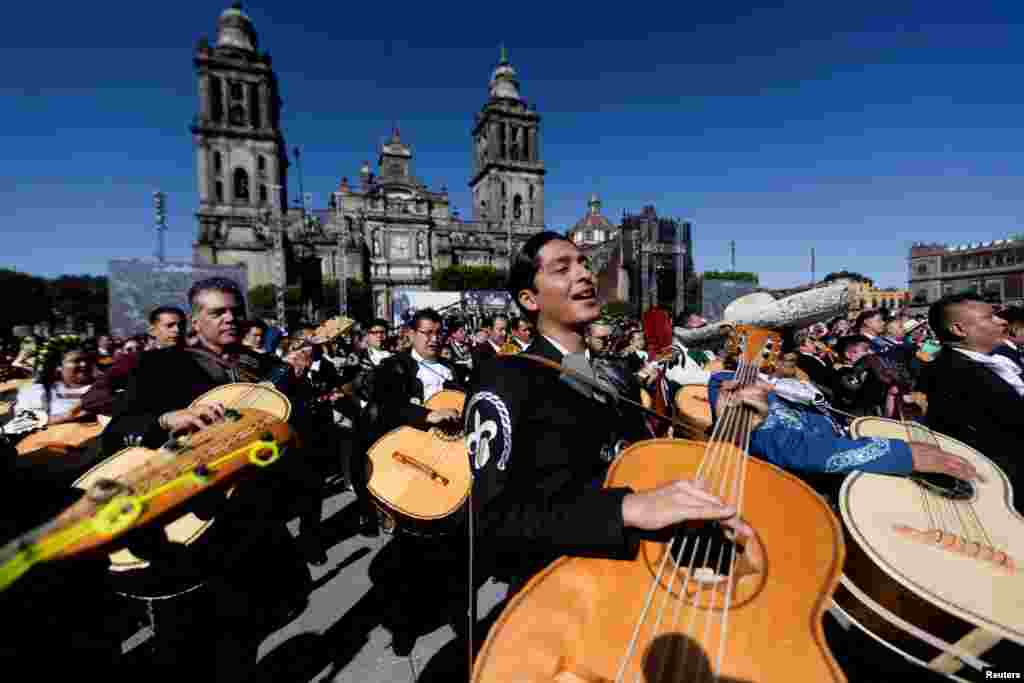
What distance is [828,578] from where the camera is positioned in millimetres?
1120

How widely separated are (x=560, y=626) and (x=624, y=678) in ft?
0.63

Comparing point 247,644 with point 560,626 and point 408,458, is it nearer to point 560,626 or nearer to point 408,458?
point 408,458

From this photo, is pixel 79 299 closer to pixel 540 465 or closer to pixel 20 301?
pixel 20 301

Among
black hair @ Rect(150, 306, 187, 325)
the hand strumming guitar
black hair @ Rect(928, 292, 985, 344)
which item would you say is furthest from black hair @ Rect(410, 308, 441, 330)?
black hair @ Rect(928, 292, 985, 344)

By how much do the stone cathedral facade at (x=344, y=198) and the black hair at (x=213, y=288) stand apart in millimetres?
41472

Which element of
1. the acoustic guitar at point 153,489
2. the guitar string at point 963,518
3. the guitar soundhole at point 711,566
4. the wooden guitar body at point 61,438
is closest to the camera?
the acoustic guitar at point 153,489

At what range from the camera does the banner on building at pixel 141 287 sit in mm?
19438

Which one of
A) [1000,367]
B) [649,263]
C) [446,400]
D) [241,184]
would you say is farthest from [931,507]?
[241,184]

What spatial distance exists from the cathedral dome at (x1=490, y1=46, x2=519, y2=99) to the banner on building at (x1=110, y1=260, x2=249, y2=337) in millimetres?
73309

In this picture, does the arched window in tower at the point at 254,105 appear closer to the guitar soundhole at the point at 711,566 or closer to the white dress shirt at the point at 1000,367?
the white dress shirt at the point at 1000,367

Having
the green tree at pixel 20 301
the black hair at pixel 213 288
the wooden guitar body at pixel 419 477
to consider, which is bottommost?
the wooden guitar body at pixel 419 477

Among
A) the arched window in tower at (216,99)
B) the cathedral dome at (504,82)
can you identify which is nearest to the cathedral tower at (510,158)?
the cathedral dome at (504,82)

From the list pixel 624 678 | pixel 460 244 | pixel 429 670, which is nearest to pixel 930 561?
pixel 624 678

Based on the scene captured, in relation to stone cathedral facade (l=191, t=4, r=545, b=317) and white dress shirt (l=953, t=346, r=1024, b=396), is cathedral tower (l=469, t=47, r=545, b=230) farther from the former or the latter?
white dress shirt (l=953, t=346, r=1024, b=396)
